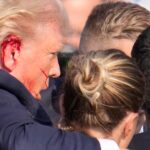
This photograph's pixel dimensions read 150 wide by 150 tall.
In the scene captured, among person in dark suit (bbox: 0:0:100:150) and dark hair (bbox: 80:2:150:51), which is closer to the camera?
person in dark suit (bbox: 0:0:100:150)

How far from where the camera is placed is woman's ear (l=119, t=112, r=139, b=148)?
1.79 m

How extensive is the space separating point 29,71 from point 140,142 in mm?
452

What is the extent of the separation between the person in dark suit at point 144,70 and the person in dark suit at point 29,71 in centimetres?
25

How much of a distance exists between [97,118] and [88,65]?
0.58 ft

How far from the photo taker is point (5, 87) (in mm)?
1812

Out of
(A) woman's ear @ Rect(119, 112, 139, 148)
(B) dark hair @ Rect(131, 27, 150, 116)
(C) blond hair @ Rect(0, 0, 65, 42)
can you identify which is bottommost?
(A) woman's ear @ Rect(119, 112, 139, 148)

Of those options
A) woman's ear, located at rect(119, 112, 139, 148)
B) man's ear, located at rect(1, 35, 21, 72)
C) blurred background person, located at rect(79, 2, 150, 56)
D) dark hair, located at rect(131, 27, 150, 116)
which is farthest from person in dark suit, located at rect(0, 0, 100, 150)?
blurred background person, located at rect(79, 2, 150, 56)

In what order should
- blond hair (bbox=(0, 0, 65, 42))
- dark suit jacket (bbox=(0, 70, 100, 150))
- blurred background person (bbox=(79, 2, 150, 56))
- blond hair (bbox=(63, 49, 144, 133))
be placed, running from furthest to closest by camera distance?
blurred background person (bbox=(79, 2, 150, 56)), blond hair (bbox=(0, 0, 65, 42)), blond hair (bbox=(63, 49, 144, 133)), dark suit jacket (bbox=(0, 70, 100, 150))

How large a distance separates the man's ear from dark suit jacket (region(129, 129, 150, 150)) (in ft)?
1.58

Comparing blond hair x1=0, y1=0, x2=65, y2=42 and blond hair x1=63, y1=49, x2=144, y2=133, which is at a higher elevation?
blond hair x1=0, y1=0, x2=65, y2=42

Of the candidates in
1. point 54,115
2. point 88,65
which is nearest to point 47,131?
point 88,65

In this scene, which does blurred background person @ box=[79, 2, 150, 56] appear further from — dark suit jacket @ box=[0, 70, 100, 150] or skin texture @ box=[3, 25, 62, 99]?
dark suit jacket @ box=[0, 70, 100, 150]

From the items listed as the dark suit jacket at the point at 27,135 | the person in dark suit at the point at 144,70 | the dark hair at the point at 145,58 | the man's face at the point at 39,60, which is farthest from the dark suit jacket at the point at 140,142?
the man's face at the point at 39,60

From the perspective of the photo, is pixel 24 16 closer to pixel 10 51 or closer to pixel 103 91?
pixel 10 51
